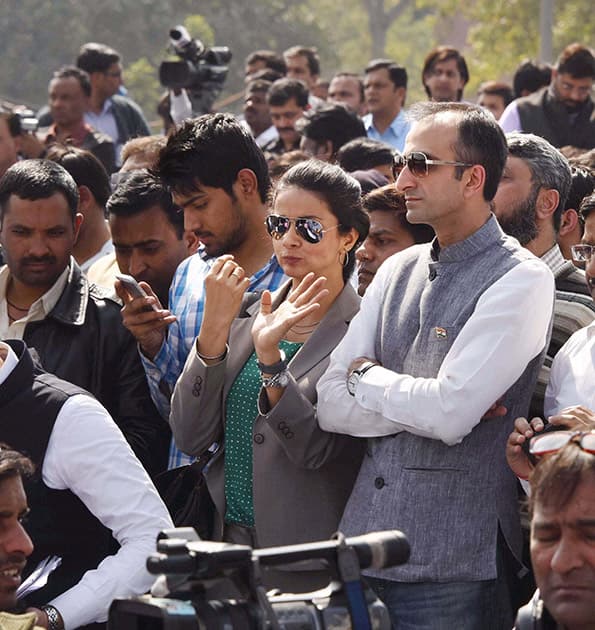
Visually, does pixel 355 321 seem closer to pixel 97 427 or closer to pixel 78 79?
pixel 97 427

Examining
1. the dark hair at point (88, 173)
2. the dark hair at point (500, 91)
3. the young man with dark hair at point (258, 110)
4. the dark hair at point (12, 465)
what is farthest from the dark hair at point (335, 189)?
the dark hair at point (500, 91)

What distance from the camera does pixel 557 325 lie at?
4.26 metres

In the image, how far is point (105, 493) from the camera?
379cm

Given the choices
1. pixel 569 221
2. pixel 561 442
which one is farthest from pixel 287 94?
pixel 561 442

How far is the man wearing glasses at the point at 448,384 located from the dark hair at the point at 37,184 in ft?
5.38

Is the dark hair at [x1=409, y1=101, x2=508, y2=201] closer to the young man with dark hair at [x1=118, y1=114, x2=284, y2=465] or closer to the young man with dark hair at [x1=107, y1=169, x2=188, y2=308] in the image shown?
the young man with dark hair at [x1=118, y1=114, x2=284, y2=465]

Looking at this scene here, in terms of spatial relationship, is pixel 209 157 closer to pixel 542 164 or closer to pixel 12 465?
pixel 542 164

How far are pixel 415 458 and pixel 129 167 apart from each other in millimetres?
3160

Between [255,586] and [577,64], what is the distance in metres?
6.68

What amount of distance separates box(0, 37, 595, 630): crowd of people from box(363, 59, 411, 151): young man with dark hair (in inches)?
183

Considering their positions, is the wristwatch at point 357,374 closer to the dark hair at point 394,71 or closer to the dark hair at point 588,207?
the dark hair at point 588,207

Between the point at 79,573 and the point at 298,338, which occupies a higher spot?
the point at 298,338

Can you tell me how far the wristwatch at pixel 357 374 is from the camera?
3.85m

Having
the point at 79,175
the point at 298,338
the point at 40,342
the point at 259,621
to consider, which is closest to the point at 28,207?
the point at 40,342
